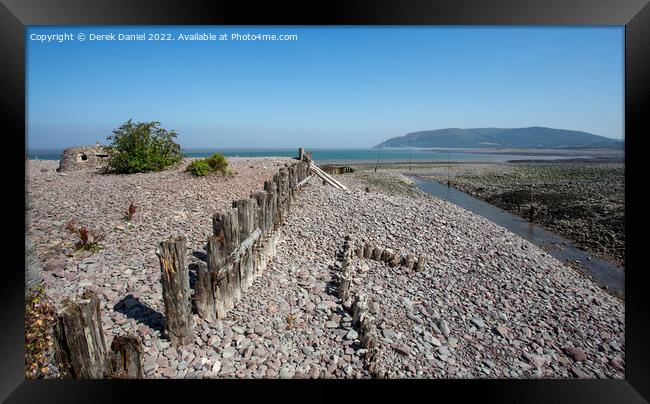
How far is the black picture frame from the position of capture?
11.7 ft

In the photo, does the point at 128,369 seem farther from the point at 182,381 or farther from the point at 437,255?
the point at 437,255

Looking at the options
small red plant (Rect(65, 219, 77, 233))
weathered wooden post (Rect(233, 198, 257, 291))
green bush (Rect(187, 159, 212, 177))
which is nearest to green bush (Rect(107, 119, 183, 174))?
green bush (Rect(187, 159, 212, 177))

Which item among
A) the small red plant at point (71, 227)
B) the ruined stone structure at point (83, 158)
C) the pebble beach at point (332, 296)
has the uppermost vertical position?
the ruined stone structure at point (83, 158)

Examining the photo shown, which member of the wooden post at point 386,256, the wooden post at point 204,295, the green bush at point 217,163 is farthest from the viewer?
the green bush at point 217,163

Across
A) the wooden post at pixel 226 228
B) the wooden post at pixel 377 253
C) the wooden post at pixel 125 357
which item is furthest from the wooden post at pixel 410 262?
the wooden post at pixel 125 357

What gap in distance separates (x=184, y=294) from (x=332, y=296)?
232cm

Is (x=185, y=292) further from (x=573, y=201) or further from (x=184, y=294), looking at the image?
(x=573, y=201)

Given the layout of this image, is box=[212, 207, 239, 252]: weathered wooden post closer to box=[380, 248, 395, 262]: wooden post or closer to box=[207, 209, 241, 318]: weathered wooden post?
box=[207, 209, 241, 318]: weathered wooden post

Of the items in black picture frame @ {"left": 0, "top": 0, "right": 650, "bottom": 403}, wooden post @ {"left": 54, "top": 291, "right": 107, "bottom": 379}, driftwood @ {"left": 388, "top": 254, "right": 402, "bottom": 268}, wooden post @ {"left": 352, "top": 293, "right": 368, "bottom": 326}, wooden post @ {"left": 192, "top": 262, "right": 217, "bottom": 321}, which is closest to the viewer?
wooden post @ {"left": 54, "top": 291, "right": 107, "bottom": 379}

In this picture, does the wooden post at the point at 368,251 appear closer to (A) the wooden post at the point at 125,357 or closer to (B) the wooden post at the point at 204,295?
(B) the wooden post at the point at 204,295

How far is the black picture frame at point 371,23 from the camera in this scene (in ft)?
11.7

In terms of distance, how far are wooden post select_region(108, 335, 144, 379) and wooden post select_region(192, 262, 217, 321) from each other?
94 cm

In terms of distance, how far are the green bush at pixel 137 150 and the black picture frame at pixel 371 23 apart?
7931 millimetres
